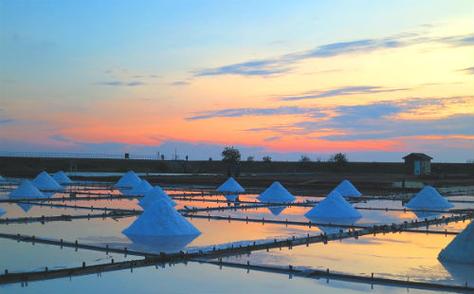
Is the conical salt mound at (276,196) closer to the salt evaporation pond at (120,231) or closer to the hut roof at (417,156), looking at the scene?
the salt evaporation pond at (120,231)

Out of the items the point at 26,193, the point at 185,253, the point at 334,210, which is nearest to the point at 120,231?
the point at 185,253

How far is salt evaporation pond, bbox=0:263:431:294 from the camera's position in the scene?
606cm

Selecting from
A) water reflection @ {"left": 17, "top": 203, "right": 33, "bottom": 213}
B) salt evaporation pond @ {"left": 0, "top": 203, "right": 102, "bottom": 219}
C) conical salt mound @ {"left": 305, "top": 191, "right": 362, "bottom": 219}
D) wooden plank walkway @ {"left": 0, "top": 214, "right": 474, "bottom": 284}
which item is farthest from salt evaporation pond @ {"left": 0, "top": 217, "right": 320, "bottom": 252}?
water reflection @ {"left": 17, "top": 203, "right": 33, "bottom": 213}

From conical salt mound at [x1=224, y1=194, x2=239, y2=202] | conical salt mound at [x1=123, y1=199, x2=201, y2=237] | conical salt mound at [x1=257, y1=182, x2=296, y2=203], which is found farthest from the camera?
conical salt mound at [x1=224, y1=194, x2=239, y2=202]

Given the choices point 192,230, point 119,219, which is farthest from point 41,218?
point 192,230

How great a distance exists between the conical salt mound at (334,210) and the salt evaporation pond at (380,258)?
3305mm

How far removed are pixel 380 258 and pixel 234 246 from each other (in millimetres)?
2080

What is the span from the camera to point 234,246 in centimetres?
888

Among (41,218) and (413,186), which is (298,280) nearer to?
(41,218)

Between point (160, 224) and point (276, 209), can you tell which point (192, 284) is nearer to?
point (160, 224)

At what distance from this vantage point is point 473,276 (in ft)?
22.0

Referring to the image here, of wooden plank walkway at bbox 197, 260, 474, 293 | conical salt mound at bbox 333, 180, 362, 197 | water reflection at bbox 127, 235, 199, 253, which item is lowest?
wooden plank walkway at bbox 197, 260, 474, 293

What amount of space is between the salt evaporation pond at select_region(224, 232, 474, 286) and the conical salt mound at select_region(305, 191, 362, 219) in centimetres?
331

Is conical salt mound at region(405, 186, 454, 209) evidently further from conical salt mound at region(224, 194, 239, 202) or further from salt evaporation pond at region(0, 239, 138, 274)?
salt evaporation pond at region(0, 239, 138, 274)
